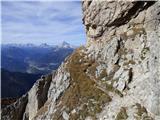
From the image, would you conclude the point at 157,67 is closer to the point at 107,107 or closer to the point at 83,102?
the point at 107,107

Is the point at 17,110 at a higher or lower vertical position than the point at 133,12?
lower

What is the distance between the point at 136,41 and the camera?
179 feet

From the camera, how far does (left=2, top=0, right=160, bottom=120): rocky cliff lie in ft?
152

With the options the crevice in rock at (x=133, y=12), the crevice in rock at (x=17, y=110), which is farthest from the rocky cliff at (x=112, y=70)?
the crevice in rock at (x=17, y=110)

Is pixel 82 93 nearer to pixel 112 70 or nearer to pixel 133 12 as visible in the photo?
pixel 112 70

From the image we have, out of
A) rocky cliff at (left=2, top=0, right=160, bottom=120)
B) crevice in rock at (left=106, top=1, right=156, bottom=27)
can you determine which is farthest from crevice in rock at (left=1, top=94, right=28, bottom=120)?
crevice in rock at (left=106, top=1, right=156, bottom=27)

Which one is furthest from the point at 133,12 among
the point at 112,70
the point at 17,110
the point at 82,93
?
the point at 17,110

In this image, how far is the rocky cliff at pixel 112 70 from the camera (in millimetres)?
46281

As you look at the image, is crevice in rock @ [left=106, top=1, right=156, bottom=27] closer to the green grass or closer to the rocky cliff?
the rocky cliff

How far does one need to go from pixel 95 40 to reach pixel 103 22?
13.3ft

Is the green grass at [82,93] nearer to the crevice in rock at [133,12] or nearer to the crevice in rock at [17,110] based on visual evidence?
the crevice in rock at [133,12]

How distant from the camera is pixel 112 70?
180 feet

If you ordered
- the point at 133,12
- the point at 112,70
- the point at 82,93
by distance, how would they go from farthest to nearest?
the point at 133,12 → the point at 82,93 → the point at 112,70

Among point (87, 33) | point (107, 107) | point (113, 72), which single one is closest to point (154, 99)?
point (107, 107)
